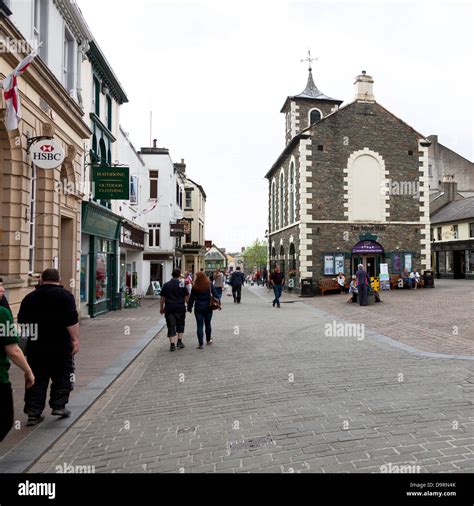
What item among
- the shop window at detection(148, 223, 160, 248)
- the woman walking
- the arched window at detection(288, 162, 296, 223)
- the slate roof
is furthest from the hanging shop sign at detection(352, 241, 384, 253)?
the woman walking

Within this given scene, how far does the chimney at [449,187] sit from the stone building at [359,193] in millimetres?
22343

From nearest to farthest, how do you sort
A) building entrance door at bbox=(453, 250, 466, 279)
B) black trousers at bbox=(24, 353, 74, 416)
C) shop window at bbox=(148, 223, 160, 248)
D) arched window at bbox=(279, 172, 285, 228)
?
black trousers at bbox=(24, 353, 74, 416) < shop window at bbox=(148, 223, 160, 248) < arched window at bbox=(279, 172, 285, 228) < building entrance door at bbox=(453, 250, 466, 279)

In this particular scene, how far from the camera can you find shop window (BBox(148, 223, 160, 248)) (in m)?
29.6

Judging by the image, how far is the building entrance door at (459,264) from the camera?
40094mm

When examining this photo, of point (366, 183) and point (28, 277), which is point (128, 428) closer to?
point (28, 277)

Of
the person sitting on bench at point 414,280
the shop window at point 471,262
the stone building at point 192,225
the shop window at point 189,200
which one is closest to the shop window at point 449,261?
the shop window at point 471,262

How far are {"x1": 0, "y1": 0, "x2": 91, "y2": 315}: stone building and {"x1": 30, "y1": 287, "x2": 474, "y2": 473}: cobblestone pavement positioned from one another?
3652 mm

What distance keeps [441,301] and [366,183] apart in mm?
10645

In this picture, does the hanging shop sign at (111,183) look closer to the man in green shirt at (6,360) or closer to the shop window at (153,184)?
the man in green shirt at (6,360)

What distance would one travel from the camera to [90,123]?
48.6ft

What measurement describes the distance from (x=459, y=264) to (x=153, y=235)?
2996cm

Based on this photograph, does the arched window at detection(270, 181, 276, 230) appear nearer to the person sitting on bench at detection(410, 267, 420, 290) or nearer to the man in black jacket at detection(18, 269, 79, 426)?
the person sitting on bench at detection(410, 267, 420, 290)

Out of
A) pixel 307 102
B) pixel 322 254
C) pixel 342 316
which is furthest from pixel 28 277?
pixel 307 102

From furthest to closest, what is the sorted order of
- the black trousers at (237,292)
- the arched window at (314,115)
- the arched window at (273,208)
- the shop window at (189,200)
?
the shop window at (189,200) < the arched window at (273,208) < the arched window at (314,115) < the black trousers at (237,292)
